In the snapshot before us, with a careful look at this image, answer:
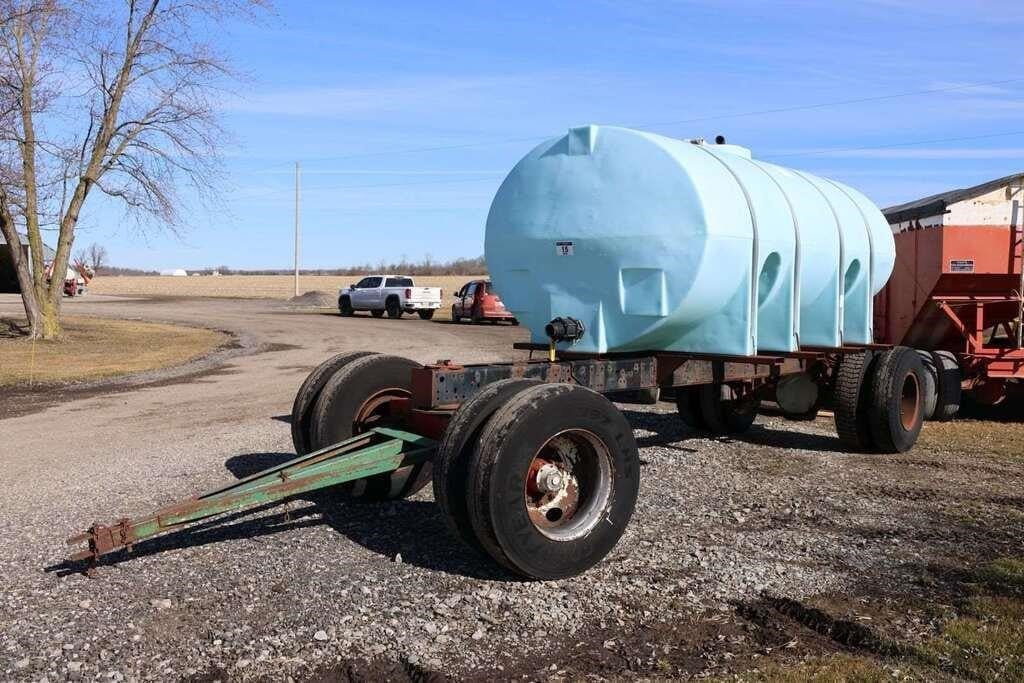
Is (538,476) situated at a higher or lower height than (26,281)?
lower

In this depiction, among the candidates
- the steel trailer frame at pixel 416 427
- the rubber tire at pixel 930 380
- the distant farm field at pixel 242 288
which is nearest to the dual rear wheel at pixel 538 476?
the steel trailer frame at pixel 416 427

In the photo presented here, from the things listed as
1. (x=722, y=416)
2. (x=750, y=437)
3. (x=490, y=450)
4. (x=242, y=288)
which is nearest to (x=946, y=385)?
(x=750, y=437)

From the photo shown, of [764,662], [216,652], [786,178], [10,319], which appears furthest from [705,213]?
[10,319]

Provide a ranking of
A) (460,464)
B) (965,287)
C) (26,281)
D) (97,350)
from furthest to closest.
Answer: (26,281)
(97,350)
(965,287)
(460,464)

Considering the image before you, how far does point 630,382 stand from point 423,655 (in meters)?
3.02

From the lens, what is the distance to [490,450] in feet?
16.3

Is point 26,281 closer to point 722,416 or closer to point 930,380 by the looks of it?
point 722,416

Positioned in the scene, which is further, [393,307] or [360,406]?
[393,307]

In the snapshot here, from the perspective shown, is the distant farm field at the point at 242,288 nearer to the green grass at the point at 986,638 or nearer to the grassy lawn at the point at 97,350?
the grassy lawn at the point at 97,350

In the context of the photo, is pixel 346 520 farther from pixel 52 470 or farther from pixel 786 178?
pixel 786 178

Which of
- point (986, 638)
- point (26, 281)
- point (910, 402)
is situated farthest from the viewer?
point (26, 281)

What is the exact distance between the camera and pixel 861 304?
9016 millimetres

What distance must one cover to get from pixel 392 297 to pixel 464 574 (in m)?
33.0

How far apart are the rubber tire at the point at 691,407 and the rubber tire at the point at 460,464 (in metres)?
5.11
